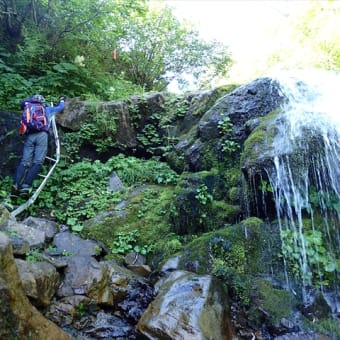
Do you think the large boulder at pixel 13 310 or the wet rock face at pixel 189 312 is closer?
the large boulder at pixel 13 310

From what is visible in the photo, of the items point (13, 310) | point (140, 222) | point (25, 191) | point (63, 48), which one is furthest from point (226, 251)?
point (63, 48)

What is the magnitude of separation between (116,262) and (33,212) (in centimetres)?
221

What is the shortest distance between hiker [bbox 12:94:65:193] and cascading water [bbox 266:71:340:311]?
14.7 ft

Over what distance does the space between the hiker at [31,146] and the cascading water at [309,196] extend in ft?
14.7

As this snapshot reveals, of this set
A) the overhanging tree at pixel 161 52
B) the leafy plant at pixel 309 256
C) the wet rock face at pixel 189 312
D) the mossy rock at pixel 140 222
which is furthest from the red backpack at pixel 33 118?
the overhanging tree at pixel 161 52

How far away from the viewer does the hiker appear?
6.41m

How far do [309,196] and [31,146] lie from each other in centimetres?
530

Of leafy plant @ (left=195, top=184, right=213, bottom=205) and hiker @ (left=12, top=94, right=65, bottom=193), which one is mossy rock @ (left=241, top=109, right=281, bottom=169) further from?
hiker @ (left=12, top=94, right=65, bottom=193)

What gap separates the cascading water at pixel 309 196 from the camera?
4.34m

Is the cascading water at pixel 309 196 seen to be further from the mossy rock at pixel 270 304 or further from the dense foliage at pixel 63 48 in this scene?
the dense foliage at pixel 63 48

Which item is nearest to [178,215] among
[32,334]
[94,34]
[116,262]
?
[116,262]

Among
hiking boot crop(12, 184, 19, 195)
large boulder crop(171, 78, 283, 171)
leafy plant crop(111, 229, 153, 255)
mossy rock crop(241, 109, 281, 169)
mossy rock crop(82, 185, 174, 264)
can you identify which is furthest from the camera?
large boulder crop(171, 78, 283, 171)

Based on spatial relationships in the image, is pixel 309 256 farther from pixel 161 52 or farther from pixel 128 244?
pixel 161 52

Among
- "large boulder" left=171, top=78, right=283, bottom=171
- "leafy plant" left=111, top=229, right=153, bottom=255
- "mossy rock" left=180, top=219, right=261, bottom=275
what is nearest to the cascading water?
"mossy rock" left=180, top=219, right=261, bottom=275
